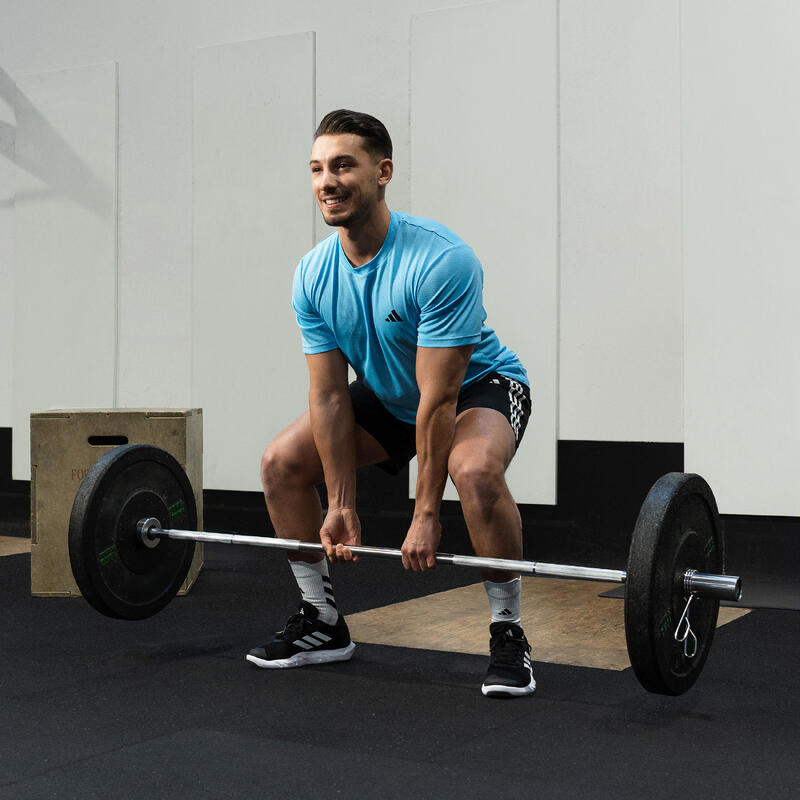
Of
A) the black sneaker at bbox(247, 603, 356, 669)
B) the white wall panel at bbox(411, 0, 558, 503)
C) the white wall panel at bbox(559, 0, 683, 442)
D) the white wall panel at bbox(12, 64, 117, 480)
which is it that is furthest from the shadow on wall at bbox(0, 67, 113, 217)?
the black sneaker at bbox(247, 603, 356, 669)

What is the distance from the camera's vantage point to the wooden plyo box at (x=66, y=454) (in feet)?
10.9

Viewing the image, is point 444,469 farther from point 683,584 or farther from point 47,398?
point 47,398

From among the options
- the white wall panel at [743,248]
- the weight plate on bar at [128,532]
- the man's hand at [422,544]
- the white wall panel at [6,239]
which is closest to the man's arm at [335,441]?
the man's hand at [422,544]

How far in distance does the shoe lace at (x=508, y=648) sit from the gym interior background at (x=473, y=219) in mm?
1321

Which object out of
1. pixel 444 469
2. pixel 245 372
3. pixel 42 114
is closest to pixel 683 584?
pixel 444 469

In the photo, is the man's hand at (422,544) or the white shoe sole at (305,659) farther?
the white shoe sole at (305,659)

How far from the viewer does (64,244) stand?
16.1 feet

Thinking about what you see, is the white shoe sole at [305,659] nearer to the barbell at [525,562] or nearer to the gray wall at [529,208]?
the barbell at [525,562]

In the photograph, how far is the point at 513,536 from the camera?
222 cm

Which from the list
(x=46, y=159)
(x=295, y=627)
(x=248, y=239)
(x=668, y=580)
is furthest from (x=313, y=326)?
(x=46, y=159)

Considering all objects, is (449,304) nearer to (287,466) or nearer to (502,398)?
(502,398)

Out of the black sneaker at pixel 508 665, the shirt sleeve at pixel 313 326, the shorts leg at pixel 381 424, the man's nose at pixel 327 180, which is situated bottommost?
the black sneaker at pixel 508 665

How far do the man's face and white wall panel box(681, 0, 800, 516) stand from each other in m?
1.62

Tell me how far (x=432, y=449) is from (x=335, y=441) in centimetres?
25
